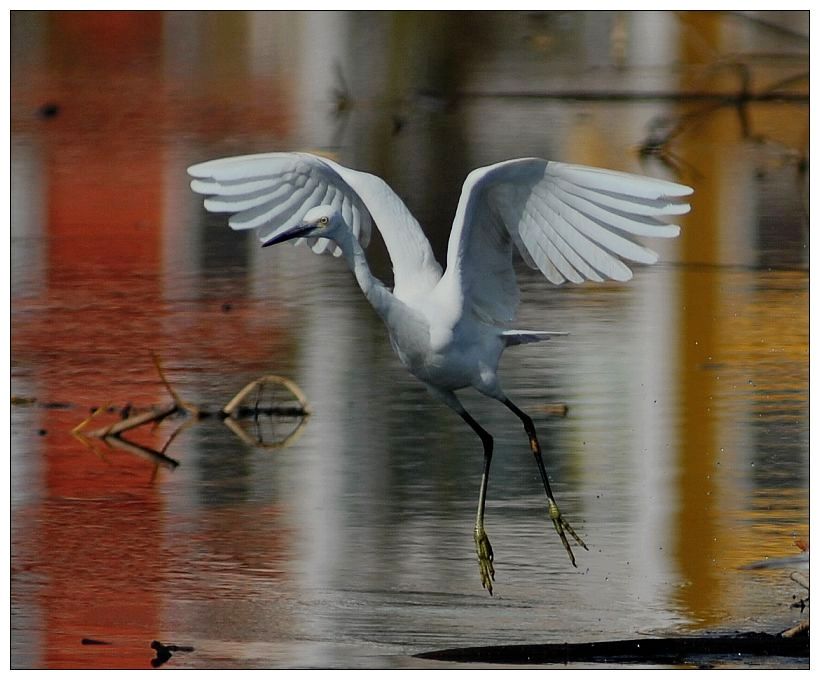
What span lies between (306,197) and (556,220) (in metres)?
0.70

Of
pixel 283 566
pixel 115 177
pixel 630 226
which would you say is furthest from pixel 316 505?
pixel 115 177

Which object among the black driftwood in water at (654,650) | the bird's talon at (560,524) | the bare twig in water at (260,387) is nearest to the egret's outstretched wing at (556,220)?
Result: the bird's talon at (560,524)

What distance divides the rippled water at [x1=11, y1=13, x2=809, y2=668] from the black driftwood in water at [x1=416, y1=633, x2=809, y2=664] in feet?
0.17

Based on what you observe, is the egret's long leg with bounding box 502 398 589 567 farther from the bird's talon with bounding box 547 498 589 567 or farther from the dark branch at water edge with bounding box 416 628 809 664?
the dark branch at water edge with bounding box 416 628 809 664

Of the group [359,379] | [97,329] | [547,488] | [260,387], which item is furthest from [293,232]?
[97,329]

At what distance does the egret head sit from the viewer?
140 inches

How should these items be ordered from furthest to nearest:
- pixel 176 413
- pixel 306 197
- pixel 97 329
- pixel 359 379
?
pixel 97 329 → pixel 359 379 → pixel 176 413 → pixel 306 197

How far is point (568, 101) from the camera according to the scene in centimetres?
609

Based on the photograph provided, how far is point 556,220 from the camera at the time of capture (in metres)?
3.48

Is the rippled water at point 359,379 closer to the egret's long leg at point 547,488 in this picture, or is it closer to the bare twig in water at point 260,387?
the bare twig in water at point 260,387

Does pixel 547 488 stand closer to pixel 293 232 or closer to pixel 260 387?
pixel 293 232

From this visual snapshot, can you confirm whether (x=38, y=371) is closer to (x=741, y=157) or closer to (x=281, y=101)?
(x=281, y=101)

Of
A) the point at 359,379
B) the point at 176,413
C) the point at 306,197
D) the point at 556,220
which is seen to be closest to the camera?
the point at 556,220

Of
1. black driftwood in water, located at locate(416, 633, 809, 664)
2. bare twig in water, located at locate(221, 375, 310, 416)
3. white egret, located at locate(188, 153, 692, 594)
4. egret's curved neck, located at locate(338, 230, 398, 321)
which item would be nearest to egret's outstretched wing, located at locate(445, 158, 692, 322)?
white egret, located at locate(188, 153, 692, 594)
